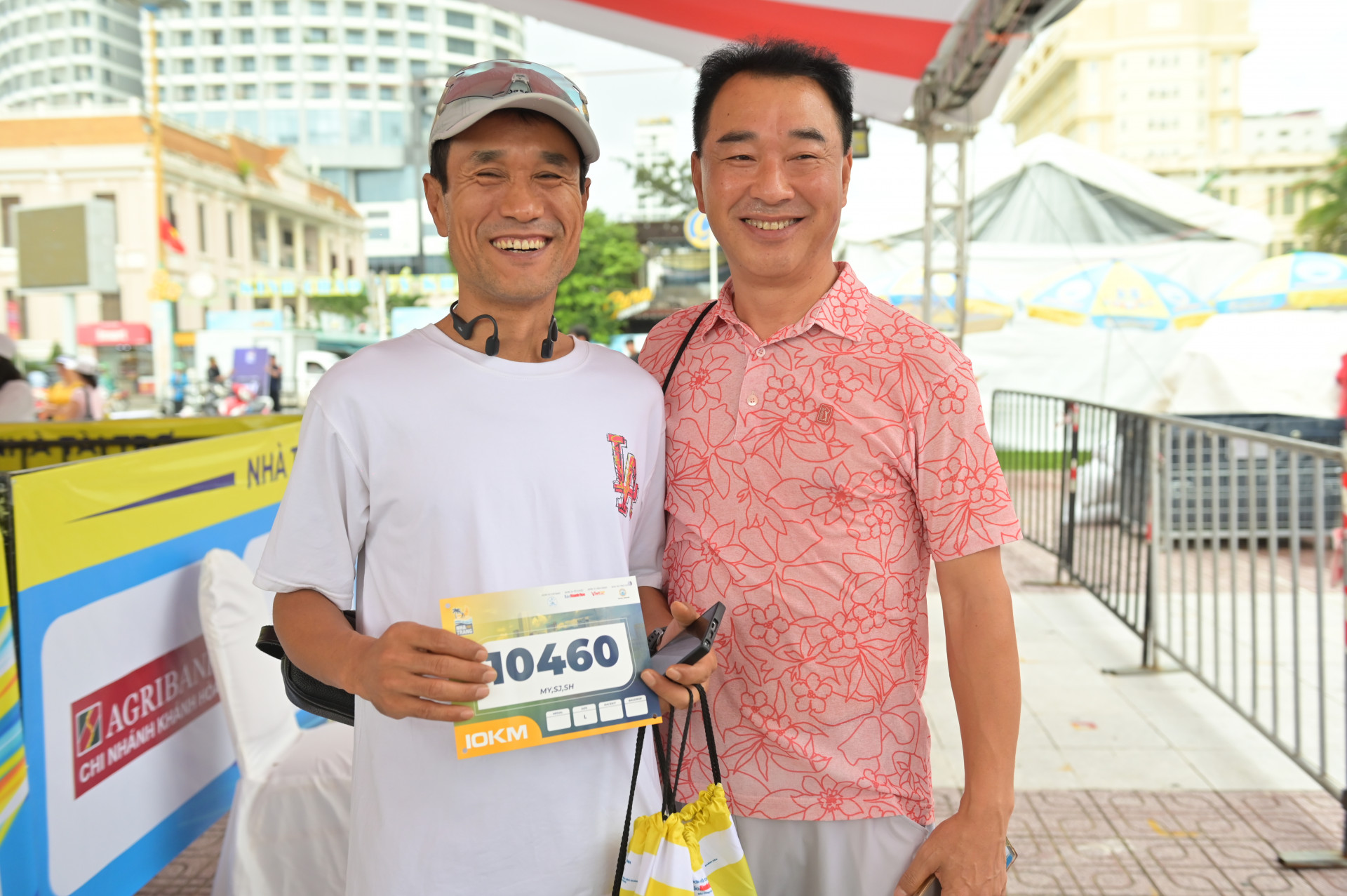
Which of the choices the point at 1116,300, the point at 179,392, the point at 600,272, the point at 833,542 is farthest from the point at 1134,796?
the point at 600,272

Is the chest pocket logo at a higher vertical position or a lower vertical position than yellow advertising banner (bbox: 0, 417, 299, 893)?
higher

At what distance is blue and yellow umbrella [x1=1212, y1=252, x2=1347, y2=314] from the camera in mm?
13438

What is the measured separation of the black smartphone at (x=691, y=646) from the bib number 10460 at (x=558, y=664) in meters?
0.06

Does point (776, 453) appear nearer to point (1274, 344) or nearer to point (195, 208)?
point (1274, 344)

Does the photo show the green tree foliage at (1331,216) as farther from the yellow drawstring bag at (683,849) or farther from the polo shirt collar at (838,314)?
the yellow drawstring bag at (683,849)

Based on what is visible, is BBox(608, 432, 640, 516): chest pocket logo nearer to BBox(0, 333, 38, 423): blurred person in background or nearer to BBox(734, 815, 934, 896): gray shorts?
BBox(734, 815, 934, 896): gray shorts

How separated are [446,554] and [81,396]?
10.7m

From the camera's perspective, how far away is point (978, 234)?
2188cm

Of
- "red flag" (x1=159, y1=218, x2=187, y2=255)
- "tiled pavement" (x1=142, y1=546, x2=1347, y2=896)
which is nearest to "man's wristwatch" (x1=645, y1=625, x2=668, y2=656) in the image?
"tiled pavement" (x1=142, y1=546, x2=1347, y2=896)

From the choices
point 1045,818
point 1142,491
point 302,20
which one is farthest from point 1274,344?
point 302,20

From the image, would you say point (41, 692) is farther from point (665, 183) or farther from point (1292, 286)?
point (665, 183)

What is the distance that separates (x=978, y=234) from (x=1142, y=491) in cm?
1751

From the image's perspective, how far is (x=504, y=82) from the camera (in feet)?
5.12

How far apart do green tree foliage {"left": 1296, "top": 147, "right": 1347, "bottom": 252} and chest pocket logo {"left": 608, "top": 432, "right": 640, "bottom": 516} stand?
32823mm
